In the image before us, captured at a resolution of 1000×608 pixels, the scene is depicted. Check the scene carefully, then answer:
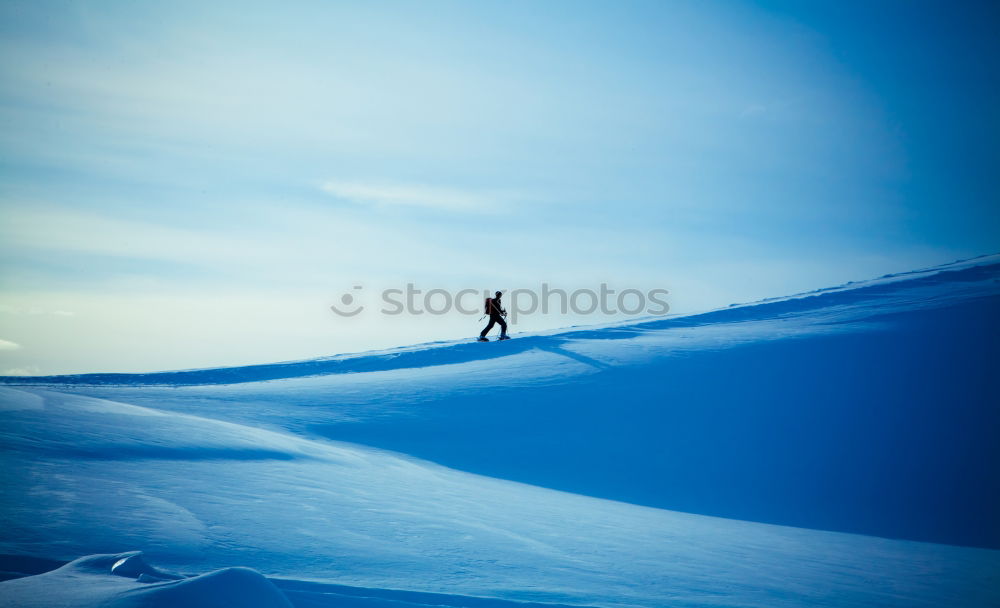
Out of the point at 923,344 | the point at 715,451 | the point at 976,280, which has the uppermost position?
the point at 976,280

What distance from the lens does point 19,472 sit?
4.75 meters

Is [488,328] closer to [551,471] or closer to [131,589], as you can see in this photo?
[551,471]

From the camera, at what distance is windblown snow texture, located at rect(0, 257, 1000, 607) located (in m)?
4.04

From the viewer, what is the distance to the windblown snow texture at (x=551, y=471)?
404 cm

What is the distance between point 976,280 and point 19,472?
16262 mm

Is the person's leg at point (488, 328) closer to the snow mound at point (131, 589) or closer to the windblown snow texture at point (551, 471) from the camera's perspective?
the windblown snow texture at point (551, 471)

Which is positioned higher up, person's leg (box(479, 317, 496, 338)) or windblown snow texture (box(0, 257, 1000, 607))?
person's leg (box(479, 317, 496, 338))

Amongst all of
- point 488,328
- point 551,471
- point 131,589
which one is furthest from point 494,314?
point 131,589

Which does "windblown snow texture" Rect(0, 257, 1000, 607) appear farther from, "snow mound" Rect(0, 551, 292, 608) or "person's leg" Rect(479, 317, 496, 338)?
"person's leg" Rect(479, 317, 496, 338)

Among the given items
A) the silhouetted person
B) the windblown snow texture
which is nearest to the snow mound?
the windblown snow texture

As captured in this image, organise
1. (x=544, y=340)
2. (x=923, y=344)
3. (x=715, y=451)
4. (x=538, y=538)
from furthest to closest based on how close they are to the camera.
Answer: (x=544, y=340) < (x=923, y=344) < (x=715, y=451) < (x=538, y=538)

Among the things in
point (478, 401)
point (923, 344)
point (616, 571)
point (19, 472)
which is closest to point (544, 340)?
point (478, 401)

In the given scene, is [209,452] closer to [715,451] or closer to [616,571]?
[616,571]

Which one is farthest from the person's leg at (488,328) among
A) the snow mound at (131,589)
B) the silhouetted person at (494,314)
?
the snow mound at (131,589)
